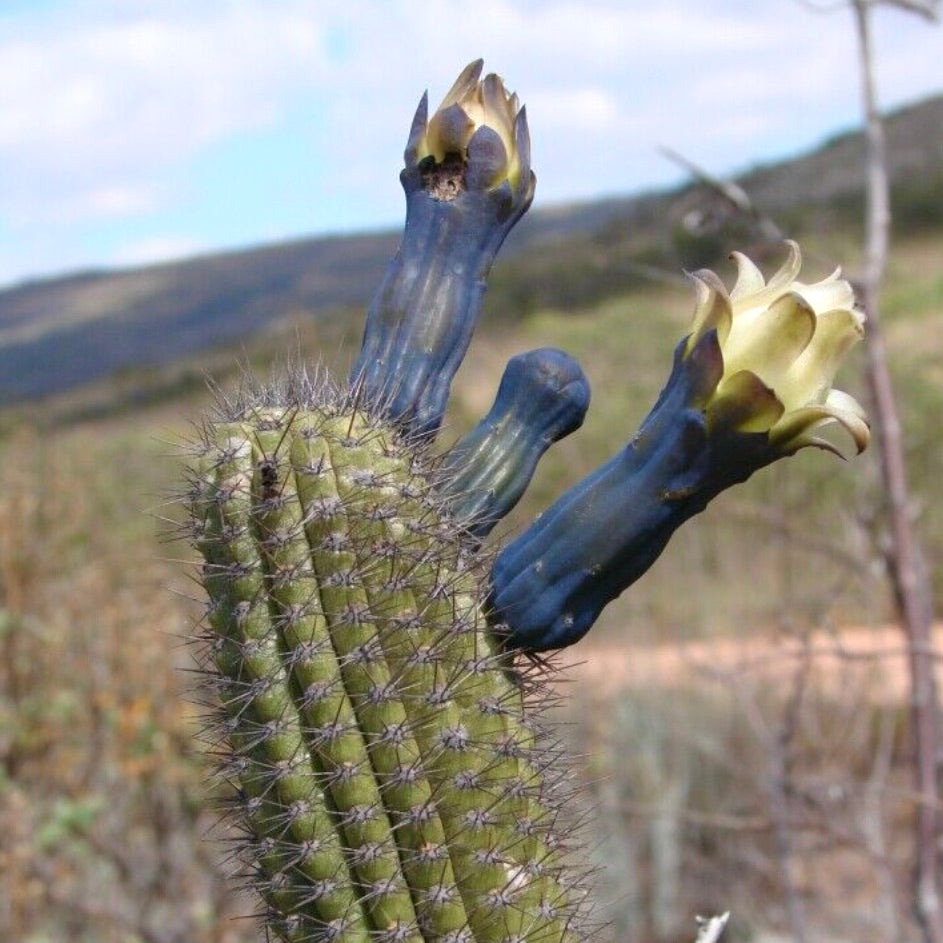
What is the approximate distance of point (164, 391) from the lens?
33.6 metres

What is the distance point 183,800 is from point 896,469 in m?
4.55

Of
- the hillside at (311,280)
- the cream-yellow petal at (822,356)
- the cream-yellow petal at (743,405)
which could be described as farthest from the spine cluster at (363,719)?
the hillside at (311,280)

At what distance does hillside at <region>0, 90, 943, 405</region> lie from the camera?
3494 cm

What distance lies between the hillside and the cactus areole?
23.8 metres

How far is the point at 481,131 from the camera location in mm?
1938

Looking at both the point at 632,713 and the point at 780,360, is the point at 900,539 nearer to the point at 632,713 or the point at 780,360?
the point at 780,360

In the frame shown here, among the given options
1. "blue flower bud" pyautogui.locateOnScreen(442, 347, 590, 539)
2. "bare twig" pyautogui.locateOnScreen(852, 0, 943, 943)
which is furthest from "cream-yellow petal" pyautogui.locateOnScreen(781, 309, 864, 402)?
"bare twig" pyautogui.locateOnScreen(852, 0, 943, 943)

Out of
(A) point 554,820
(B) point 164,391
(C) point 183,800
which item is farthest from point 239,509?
(B) point 164,391

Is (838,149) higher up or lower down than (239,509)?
higher up

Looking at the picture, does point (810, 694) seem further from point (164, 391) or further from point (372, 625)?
point (164, 391)

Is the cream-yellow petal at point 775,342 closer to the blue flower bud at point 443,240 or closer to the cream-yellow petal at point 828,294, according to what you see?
the cream-yellow petal at point 828,294

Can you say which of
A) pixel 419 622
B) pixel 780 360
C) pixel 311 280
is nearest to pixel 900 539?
pixel 780 360

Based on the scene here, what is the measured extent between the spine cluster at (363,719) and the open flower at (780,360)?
0.41 metres

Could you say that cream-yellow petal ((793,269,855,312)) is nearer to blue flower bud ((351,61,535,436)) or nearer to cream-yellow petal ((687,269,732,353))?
cream-yellow petal ((687,269,732,353))
